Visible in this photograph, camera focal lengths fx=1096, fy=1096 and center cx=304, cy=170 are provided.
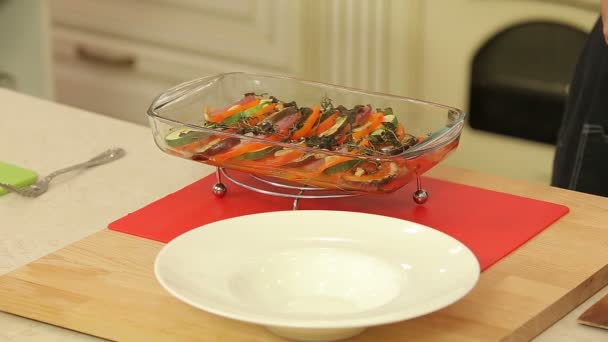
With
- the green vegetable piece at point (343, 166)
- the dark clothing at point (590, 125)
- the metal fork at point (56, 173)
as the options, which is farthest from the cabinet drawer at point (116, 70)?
the green vegetable piece at point (343, 166)

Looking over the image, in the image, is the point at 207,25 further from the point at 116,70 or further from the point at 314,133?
the point at 314,133

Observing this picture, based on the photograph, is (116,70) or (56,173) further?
(116,70)

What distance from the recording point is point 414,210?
1.19m

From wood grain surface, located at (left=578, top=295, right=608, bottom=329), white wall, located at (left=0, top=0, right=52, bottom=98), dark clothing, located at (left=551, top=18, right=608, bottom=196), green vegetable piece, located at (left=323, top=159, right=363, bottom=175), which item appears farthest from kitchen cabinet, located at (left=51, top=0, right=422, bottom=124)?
wood grain surface, located at (left=578, top=295, right=608, bottom=329)

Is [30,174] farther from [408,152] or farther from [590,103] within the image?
[590,103]

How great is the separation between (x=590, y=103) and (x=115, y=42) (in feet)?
5.43

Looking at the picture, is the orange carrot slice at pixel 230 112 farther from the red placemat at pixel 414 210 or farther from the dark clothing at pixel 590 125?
the dark clothing at pixel 590 125

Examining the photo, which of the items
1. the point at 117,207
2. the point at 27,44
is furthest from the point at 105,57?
the point at 117,207

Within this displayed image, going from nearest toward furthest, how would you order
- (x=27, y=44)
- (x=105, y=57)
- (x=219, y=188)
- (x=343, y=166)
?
(x=343, y=166) < (x=219, y=188) < (x=27, y=44) < (x=105, y=57)

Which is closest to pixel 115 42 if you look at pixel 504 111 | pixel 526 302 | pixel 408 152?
pixel 504 111

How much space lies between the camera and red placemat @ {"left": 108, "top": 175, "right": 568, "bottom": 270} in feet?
3.72

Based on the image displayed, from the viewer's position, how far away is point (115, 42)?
3.01 m

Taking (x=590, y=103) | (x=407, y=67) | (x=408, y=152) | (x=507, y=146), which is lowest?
(x=507, y=146)

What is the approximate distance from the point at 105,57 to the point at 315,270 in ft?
7.04
